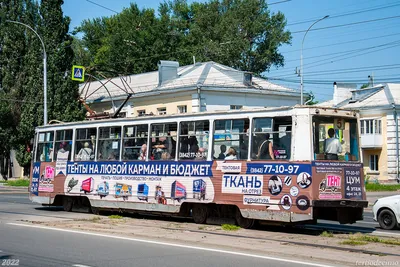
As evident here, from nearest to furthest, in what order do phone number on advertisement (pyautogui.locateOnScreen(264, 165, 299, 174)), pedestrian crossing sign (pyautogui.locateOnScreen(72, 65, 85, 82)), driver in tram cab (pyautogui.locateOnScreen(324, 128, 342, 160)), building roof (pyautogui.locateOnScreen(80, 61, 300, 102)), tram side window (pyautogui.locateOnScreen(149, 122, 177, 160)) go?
phone number on advertisement (pyautogui.locateOnScreen(264, 165, 299, 174)), driver in tram cab (pyautogui.locateOnScreen(324, 128, 342, 160)), tram side window (pyautogui.locateOnScreen(149, 122, 177, 160)), pedestrian crossing sign (pyautogui.locateOnScreen(72, 65, 85, 82)), building roof (pyautogui.locateOnScreen(80, 61, 300, 102))

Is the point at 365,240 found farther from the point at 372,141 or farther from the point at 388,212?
the point at 372,141

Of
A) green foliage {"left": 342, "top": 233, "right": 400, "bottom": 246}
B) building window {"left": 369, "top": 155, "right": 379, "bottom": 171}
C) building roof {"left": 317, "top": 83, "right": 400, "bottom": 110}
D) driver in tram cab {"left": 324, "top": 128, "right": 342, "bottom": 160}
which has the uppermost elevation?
building roof {"left": 317, "top": 83, "right": 400, "bottom": 110}

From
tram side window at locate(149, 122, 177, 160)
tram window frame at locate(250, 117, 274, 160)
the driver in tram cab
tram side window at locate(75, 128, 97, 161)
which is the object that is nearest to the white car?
the driver in tram cab

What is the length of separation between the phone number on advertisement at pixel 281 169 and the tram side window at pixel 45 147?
9.75 metres

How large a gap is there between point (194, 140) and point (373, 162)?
116ft

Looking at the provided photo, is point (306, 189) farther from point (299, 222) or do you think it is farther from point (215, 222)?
point (215, 222)

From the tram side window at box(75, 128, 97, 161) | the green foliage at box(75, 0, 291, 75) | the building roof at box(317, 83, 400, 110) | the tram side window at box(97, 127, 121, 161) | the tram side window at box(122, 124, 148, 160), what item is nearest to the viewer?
the tram side window at box(122, 124, 148, 160)

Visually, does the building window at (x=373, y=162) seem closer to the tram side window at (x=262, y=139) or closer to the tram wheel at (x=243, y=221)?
the tram wheel at (x=243, y=221)

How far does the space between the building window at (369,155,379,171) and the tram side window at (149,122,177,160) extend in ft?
112

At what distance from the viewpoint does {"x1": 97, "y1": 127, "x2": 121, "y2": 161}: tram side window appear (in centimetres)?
1948

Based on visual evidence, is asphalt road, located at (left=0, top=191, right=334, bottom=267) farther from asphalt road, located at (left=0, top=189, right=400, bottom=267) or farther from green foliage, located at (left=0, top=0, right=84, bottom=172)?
green foliage, located at (left=0, top=0, right=84, bottom=172)

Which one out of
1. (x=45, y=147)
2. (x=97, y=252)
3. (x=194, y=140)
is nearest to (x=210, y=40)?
(x=45, y=147)

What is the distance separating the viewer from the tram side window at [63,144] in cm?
2138

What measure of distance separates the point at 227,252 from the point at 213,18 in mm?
57994
